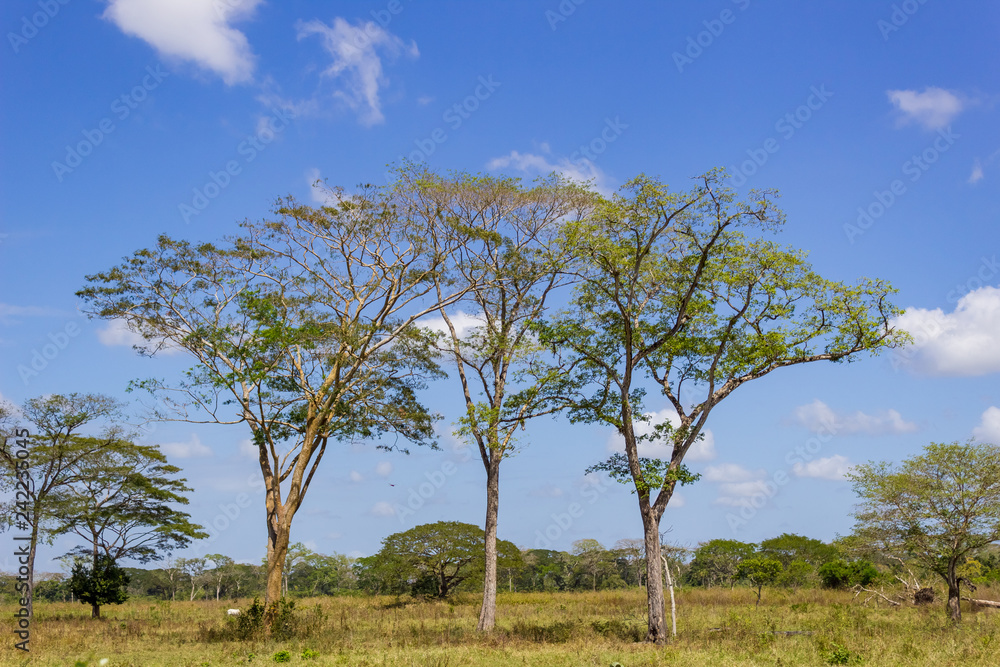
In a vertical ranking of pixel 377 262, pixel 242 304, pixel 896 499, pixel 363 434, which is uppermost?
pixel 377 262

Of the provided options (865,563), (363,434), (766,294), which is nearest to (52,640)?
(363,434)

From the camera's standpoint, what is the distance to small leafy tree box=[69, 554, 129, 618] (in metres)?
29.8

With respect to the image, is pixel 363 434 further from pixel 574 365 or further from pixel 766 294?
pixel 766 294

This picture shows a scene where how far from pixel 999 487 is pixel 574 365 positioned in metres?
14.8

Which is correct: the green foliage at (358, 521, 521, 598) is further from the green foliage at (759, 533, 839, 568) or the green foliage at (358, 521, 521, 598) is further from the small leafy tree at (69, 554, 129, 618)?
the green foliage at (759, 533, 839, 568)

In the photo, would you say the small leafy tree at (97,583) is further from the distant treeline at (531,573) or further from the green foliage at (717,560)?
the green foliage at (717,560)

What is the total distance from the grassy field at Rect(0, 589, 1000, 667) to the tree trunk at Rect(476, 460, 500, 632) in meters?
0.65

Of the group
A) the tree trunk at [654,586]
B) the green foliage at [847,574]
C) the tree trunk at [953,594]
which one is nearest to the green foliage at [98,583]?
the tree trunk at [654,586]

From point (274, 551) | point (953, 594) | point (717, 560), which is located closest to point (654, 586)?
point (274, 551)

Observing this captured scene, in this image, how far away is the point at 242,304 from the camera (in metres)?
21.0

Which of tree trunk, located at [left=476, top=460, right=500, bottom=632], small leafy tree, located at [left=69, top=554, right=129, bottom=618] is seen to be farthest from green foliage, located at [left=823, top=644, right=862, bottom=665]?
small leafy tree, located at [left=69, top=554, right=129, bottom=618]

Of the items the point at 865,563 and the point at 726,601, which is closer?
the point at 726,601

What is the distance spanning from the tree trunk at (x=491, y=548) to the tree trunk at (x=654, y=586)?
15.9 feet

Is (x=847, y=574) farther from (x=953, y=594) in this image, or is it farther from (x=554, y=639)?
(x=554, y=639)
